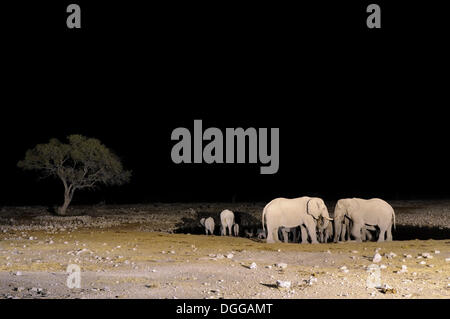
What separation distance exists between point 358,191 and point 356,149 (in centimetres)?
2637

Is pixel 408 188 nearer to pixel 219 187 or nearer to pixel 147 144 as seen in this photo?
pixel 219 187

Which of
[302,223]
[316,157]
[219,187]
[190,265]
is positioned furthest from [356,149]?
[190,265]

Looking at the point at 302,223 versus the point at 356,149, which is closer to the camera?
the point at 302,223

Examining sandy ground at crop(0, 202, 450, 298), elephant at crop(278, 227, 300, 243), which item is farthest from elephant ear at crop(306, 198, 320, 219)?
sandy ground at crop(0, 202, 450, 298)

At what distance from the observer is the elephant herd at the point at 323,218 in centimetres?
2156

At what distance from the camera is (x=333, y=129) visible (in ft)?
332

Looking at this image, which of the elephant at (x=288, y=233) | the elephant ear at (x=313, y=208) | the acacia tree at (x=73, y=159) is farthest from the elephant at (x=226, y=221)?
the acacia tree at (x=73, y=159)

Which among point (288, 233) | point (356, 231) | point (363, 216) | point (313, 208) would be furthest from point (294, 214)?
point (288, 233)

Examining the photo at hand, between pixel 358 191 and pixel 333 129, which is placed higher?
pixel 333 129

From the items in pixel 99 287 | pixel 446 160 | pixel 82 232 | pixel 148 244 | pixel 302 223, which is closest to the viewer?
pixel 99 287

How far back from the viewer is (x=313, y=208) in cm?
2148

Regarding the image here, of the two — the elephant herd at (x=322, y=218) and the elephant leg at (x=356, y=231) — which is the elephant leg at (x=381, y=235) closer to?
the elephant herd at (x=322, y=218)

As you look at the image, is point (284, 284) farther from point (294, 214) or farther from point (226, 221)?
point (226, 221)

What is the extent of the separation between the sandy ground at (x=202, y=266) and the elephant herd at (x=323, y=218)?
3.85 ft
